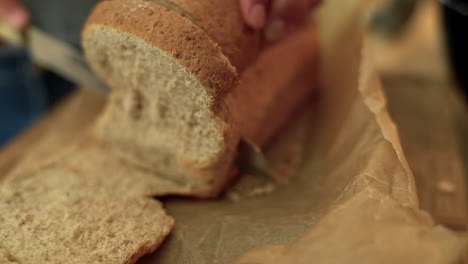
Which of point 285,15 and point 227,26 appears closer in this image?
point 227,26

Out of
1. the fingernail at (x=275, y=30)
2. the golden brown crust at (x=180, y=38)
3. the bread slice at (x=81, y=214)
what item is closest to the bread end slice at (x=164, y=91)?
the golden brown crust at (x=180, y=38)

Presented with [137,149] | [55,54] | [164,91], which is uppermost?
[55,54]

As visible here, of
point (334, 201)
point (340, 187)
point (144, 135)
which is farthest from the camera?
point (144, 135)

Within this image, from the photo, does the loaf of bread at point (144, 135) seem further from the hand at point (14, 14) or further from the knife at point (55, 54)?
the hand at point (14, 14)

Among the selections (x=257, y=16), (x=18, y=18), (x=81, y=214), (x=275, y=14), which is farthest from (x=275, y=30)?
(x=18, y=18)

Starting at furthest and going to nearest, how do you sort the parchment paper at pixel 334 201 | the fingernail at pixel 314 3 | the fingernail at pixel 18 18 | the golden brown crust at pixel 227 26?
the fingernail at pixel 18 18
the fingernail at pixel 314 3
the golden brown crust at pixel 227 26
the parchment paper at pixel 334 201

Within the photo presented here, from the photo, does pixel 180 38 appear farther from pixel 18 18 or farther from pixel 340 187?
pixel 18 18

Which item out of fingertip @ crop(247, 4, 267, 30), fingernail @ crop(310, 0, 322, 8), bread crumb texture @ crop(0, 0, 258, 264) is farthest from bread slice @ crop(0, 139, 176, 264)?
fingernail @ crop(310, 0, 322, 8)

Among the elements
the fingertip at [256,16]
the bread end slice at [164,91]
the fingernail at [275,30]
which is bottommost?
the bread end slice at [164,91]

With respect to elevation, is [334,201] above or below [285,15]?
below
